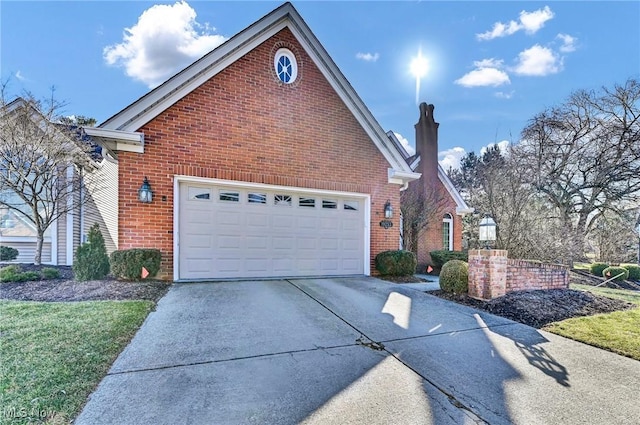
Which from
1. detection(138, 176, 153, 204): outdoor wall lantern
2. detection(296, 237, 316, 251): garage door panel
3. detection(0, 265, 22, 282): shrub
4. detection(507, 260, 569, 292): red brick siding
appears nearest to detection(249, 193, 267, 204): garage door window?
detection(296, 237, 316, 251): garage door panel

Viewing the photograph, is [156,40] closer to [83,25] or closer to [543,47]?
[83,25]

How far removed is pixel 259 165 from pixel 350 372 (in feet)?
20.3

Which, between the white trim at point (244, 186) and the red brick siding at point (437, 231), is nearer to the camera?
the white trim at point (244, 186)

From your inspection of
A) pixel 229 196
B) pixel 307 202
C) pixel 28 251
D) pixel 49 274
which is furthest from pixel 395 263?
pixel 28 251

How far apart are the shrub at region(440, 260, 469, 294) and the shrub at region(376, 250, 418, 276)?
6.11ft

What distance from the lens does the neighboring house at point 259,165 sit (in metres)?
7.42

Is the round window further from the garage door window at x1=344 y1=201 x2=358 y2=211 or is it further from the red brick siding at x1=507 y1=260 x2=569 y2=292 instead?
the red brick siding at x1=507 y1=260 x2=569 y2=292

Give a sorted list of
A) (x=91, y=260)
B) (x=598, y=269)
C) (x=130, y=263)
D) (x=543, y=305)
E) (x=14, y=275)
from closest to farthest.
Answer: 1. (x=543, y=305)
2. (x=130, y=263)
3. (x=91, y=260)
4. (x=14, y=275)
5. (x=598, y=269)

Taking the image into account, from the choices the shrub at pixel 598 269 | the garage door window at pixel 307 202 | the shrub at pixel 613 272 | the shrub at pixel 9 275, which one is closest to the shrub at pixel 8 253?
the shrub at pixel 9 275

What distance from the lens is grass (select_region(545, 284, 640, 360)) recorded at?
172 inches

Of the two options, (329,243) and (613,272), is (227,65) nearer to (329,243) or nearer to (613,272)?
(329,243)

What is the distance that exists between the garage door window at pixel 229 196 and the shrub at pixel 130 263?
2.14 m

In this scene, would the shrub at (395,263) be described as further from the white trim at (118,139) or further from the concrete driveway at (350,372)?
the white trim at (118,139)

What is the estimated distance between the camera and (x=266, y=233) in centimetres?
845
